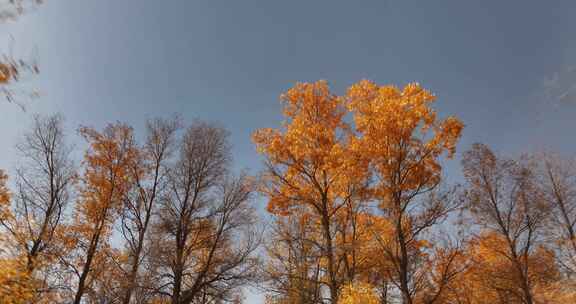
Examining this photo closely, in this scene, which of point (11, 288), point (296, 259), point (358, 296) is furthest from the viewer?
point (296, 259)

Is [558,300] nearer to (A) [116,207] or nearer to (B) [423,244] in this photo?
(B) [423,244]

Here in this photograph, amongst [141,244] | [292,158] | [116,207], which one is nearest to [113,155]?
[116,207]

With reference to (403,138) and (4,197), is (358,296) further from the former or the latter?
(4,197)

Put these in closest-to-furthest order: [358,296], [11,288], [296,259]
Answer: [11,288], [358,296], [296,259]

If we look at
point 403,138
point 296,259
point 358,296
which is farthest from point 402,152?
point 296,259

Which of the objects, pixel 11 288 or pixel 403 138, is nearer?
pixel 11 288

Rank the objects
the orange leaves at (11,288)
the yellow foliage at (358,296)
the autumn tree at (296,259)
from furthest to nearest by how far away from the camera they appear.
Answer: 1. the autumn tree at (296,259)
2. the yellow foliage at (358,296)
3. the orange leaves at (11,288)

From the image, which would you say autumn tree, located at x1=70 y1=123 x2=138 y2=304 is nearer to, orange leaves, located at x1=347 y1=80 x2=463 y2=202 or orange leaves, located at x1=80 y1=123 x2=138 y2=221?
orange leaves, located at x1=80 y1=123 x2=138 y2=221

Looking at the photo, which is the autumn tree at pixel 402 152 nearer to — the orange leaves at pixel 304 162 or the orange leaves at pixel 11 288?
the orange leaves at pixel 304 162

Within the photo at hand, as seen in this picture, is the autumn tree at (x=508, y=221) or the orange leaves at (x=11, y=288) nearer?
the orange leaves at (x=11, y=288)

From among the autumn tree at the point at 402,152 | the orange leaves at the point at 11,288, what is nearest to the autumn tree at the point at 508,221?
the autumn tree at the point at 402,152

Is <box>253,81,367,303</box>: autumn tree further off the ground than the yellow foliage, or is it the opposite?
<box>253,81,367,303</box>: autumn tree

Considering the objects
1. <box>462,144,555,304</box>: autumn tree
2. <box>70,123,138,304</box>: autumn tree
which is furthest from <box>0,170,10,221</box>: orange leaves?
<box>462,144,555,304</box>: autumn tree

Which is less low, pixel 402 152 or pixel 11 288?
pixel 402 152
